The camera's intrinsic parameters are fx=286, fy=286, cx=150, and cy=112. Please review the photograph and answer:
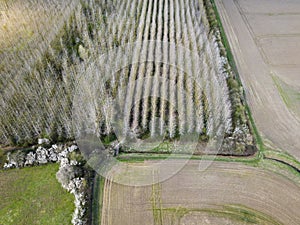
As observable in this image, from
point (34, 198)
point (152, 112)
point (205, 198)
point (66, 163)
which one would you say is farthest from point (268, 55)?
point (34, 198)

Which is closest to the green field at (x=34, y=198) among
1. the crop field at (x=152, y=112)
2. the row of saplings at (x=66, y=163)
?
the crop field at (x=152, y=112)

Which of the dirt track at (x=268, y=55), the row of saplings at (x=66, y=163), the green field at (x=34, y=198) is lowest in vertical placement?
the green field at (x=34, y=198)

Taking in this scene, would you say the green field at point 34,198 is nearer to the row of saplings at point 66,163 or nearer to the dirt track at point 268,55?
the row of saplings at point 66,163

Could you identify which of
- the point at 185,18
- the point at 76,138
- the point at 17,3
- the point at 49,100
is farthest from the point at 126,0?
the point at 76,138

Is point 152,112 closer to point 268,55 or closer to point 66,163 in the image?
point 66,163

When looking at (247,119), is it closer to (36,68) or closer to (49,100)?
(49,100)

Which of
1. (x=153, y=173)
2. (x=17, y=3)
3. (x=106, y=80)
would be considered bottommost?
(x=153, y=173)

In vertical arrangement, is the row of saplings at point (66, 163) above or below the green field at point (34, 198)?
above

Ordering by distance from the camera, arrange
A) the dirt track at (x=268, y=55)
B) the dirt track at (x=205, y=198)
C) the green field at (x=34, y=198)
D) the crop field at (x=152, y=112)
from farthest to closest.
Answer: the dirt track at (x=268, y=55), the crop field at (x=152, y=112), the green field at (x=34, y=198), the dirt track at (x=205, y=198)
